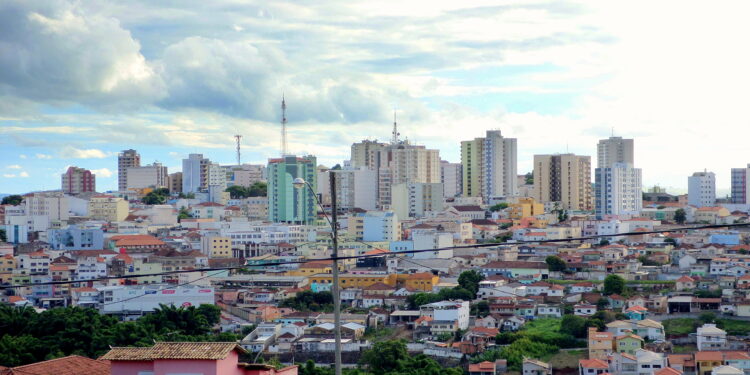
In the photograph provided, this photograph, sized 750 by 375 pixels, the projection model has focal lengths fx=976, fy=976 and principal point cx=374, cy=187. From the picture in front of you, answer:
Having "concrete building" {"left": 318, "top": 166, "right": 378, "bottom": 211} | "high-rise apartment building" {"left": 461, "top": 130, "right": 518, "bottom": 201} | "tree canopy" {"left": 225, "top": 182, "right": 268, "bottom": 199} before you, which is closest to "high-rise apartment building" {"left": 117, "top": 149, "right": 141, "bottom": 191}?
"tree canopy" {"left": 225, "top": 182, "right": 268, "bottom": 199}

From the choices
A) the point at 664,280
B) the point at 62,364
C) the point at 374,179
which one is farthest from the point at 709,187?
the point at 62,364

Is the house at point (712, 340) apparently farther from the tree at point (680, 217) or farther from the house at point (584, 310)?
the tree at point (680, 217)

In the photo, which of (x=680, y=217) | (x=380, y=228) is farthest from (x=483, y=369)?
(x=680, y=217)

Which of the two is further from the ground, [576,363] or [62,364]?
[62,364]

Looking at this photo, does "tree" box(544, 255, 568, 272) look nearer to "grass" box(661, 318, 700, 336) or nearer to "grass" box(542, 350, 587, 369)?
"grass" box(661, 318, 700, 336)

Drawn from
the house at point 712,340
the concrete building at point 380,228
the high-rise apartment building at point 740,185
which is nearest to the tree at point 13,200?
the concrete building at point 380,228

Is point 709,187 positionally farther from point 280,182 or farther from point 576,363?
point 576,363

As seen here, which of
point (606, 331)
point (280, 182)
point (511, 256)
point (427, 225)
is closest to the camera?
point (606, 331)

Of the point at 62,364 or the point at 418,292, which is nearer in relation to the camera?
the point at 62,364
